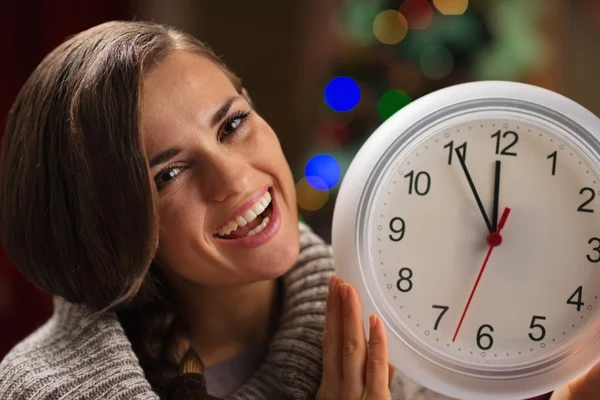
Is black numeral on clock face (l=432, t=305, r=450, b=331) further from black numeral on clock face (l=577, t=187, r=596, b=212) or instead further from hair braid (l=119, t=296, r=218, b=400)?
hair braid (l=119, t=296, r=218, b=400)

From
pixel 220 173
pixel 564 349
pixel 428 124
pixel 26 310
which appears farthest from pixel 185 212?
pixel 26 310

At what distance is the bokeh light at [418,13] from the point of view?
92.0 inches

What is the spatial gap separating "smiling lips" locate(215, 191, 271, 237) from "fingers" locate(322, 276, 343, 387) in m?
0.15

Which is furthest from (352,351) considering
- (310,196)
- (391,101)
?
(310,196)

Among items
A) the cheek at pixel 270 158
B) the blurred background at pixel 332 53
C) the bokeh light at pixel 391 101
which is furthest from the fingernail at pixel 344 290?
the bokeh light at pixel 391 101

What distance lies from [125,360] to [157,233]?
0.65ft

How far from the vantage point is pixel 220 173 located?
0.93m

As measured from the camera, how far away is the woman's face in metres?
0.93

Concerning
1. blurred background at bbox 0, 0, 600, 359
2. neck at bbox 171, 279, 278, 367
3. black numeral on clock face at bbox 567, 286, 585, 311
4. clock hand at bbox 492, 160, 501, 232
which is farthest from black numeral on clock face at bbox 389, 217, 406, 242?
blurred background at bbox 0, 0, 600, 359

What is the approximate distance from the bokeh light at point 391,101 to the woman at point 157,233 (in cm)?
137

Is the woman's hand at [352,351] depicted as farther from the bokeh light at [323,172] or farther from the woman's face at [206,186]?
the bokeh light at [323,172]

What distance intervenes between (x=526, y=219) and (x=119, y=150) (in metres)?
0.49

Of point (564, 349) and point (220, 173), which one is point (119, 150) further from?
point (564, 349)

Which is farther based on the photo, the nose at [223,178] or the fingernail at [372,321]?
the nose at [223,178]
